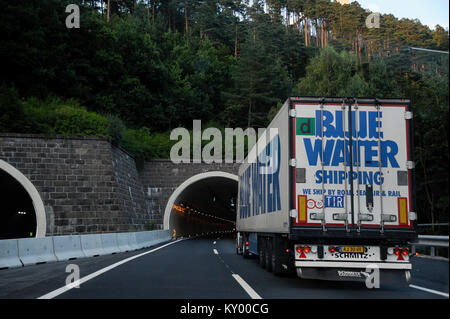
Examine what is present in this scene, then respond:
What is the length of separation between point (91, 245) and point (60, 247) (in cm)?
260

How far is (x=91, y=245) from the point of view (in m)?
19.1

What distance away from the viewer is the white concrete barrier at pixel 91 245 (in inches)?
727

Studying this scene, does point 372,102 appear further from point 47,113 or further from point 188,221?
point 188,221

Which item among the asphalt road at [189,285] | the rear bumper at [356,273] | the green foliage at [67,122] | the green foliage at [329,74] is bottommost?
the asphalt road at [189,285]

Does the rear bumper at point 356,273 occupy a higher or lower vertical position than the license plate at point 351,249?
lower

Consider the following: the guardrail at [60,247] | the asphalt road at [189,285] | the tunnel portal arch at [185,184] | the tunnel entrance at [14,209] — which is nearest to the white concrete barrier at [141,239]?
the guardrail at [60,247]

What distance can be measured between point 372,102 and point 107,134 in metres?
26.1

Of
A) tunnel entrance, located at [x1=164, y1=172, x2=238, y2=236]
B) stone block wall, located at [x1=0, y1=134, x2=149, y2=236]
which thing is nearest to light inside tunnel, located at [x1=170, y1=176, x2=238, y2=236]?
tunnel entrance, located at [x1=164, y1=172, x2=238, y2=236]

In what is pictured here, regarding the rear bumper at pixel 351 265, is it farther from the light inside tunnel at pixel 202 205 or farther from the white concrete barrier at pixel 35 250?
the light inside tunnel at pixel 202 205

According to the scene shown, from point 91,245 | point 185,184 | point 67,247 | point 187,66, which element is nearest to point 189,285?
point 67,247

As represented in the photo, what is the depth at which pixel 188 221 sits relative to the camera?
5281 cm

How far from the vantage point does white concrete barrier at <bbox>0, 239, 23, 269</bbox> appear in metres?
13.2

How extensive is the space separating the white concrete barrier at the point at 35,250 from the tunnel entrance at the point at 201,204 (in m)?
9.28
